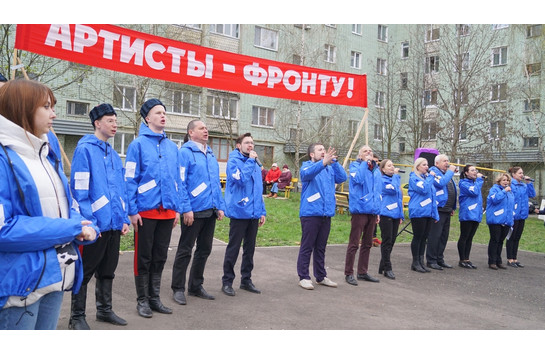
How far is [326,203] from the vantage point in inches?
274

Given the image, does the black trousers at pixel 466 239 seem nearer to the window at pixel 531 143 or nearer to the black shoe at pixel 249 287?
the black shoe at pixel 249 287

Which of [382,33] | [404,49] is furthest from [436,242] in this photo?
[382,33]

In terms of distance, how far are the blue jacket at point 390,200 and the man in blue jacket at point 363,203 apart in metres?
0.59

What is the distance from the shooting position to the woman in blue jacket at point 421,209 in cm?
895

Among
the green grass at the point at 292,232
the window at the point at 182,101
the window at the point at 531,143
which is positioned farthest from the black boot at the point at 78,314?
the window at the point at 531,143

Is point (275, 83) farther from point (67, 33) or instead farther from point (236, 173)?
point (67, 33)

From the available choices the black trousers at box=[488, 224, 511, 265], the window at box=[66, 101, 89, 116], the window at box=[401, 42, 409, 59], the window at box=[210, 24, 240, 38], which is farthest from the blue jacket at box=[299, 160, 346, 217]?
the window at box=[401, 42, 409, 59]

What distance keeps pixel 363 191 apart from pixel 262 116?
101 ft

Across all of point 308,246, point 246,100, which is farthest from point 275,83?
point 246,100

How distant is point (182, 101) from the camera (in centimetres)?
2830

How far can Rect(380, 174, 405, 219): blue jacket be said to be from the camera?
27.0 ft

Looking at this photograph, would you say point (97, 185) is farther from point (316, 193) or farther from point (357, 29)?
point (357, 29)

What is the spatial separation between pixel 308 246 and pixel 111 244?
313 cm

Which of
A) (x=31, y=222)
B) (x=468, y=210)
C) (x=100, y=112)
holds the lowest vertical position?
(x=468, y=210)
